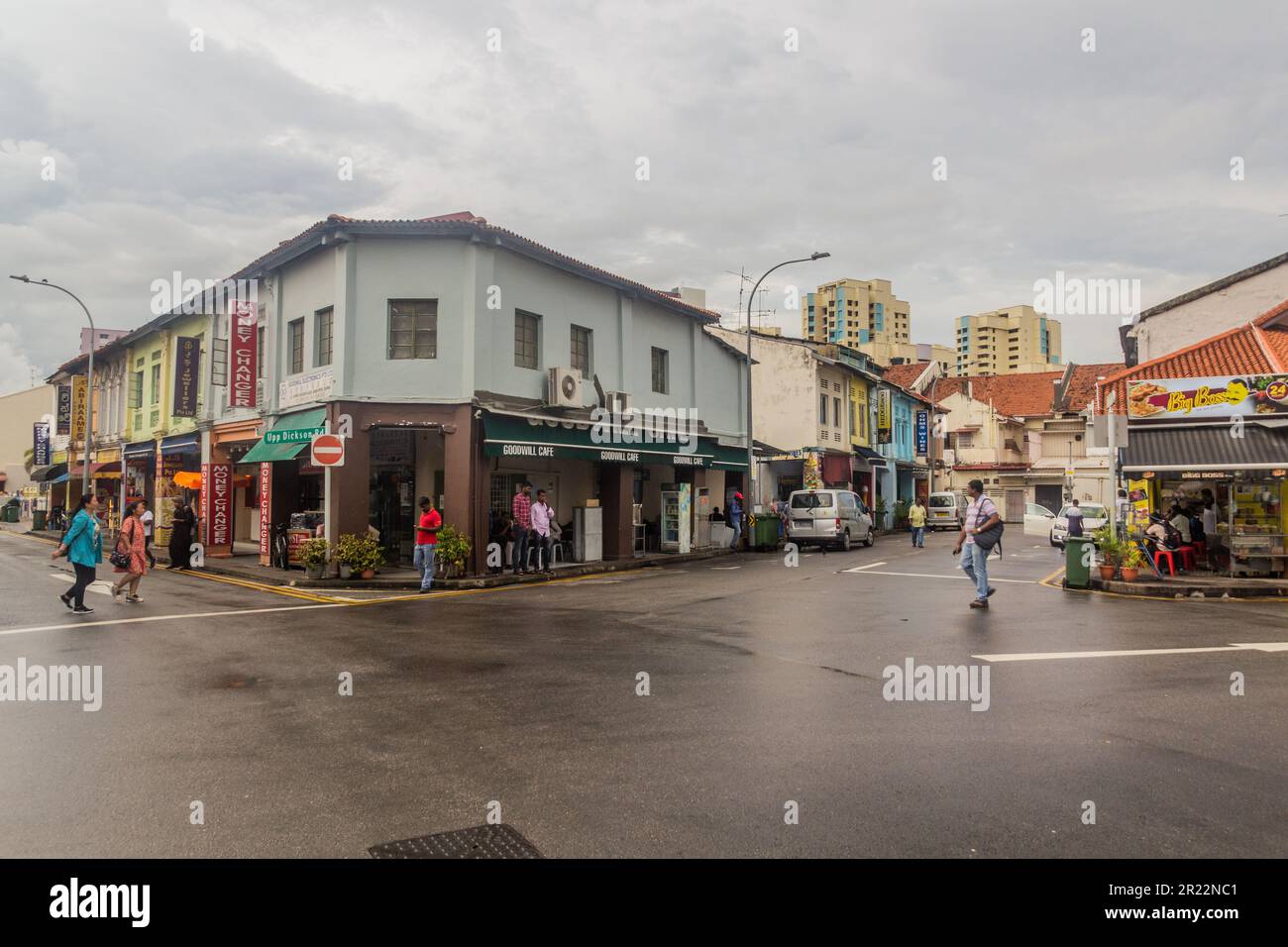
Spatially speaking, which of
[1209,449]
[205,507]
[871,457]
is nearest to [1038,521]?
[871,457]

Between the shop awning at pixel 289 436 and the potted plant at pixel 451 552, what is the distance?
3772 millimetres

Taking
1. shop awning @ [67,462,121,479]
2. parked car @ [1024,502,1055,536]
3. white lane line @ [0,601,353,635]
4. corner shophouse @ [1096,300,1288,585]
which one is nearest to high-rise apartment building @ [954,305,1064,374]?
parked car @ [1024,502,1055,536]

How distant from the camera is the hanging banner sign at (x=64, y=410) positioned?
3475 centimetres

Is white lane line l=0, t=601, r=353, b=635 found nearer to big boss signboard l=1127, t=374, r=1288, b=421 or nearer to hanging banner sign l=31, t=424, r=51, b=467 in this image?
big boss signboard l=1127, t=374, r=1288, b=421

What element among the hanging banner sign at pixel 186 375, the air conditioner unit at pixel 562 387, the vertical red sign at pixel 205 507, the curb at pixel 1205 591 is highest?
the hanging banner sign at pixel 186 375

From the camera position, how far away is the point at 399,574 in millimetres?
17547

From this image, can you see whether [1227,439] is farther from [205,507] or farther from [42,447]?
[42,447]

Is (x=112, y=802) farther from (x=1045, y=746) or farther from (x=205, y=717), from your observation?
(x=1045, y=746)

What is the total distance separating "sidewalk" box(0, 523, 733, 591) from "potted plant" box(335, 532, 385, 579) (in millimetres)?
267

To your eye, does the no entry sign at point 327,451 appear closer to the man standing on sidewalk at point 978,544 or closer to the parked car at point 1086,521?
the man standing on sidewalk at point 978,544

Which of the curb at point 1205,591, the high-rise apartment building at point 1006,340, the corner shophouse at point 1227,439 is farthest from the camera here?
the high-rise apartment building at point 1006,340

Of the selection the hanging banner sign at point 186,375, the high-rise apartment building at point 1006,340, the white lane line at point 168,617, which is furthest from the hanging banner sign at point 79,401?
the high-rise apartment building at point 1006,340

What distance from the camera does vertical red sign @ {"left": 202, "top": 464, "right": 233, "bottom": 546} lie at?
73.6 feet
